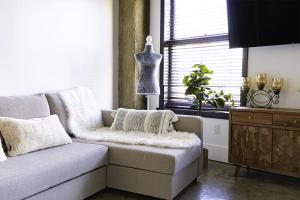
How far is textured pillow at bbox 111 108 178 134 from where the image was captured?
9.28 ft

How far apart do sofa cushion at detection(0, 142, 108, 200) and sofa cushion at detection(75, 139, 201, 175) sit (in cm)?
11

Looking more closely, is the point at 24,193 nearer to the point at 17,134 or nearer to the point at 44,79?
the point at 17,134

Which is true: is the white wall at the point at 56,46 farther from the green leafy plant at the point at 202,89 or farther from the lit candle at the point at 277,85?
the lit candle at the point at 277,85

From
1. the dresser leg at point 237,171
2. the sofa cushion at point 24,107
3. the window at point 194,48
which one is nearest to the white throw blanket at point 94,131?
the sofa cushion at point 24,107

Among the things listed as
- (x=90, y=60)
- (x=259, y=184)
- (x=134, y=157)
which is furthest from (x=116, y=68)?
(x=259, y=184)

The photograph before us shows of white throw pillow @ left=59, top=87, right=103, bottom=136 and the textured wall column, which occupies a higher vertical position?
the textured wall column

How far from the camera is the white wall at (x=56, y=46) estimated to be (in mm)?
2584

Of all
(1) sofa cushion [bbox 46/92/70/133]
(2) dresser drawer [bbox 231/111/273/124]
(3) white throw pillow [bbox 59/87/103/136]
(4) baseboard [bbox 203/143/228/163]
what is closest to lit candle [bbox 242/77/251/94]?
(2) dresser drawer [bbox 231/111/273/124]

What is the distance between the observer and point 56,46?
302 centimetres

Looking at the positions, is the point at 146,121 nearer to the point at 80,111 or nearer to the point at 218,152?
the point at 80,111

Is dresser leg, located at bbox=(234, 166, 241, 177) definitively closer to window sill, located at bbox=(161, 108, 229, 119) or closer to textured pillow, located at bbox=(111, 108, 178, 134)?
window sill, located at bbox=(161, 108, 229, 119)

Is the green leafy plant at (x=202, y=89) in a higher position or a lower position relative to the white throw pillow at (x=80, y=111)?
higher

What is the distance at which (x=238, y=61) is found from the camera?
339 cm

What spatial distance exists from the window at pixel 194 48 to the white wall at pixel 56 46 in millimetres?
803
